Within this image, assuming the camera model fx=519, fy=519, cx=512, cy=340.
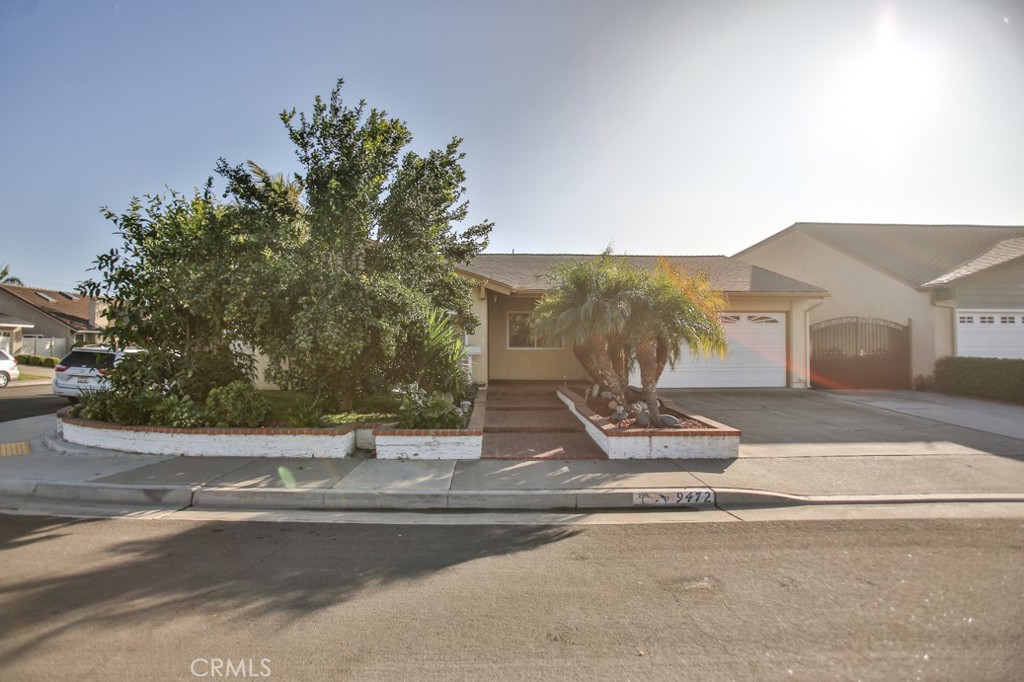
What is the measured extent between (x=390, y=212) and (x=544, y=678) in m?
7.26

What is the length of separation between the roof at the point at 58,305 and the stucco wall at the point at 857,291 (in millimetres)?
40389

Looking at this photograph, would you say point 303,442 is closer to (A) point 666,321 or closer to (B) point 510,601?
(B) point 510,601

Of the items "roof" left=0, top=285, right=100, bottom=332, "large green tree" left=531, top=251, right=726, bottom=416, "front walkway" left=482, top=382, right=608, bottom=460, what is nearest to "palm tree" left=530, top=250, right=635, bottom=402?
"large green tree" left=531, top=251, right=726, bottom=416

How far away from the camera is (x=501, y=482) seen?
6281 millimetres

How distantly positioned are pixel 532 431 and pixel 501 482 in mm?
2942

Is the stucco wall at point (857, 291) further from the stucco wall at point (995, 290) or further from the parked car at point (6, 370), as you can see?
the parked car at point (6, 370)

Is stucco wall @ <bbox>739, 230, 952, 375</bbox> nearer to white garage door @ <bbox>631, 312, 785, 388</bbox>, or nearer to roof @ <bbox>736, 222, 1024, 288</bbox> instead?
roof @ <bbox>736, 222, 1024, 288</bbox>

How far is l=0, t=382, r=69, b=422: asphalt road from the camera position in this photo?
12.2 metres

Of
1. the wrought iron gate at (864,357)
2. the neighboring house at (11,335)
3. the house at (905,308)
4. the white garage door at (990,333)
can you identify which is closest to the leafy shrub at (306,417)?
the wrought iron gate at (864,357)

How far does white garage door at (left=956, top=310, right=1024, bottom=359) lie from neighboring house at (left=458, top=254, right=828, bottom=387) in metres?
4.28

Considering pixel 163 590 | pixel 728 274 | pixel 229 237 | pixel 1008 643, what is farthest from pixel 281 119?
pixel 728 274

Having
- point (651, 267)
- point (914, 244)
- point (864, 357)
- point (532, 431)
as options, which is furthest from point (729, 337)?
point (914, 244)

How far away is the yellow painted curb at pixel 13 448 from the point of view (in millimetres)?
7770

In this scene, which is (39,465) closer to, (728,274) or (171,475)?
(171,475)
